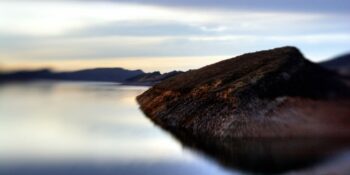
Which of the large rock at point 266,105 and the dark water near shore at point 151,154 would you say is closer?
the dark water near shore at point 151,154

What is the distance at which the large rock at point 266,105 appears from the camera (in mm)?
58797

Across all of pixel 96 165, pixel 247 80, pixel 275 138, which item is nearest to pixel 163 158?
pixel 96 165

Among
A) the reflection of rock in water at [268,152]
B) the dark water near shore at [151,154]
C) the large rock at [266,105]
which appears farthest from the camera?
the large rock at [266,105]

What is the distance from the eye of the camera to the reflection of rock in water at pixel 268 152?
51972mm

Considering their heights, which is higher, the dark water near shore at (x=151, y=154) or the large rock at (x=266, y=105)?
the large rock at (x=266, y=105)

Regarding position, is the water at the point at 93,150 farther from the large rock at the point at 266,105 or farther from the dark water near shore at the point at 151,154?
the large rock at the point at 266,105

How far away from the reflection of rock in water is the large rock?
203 cm

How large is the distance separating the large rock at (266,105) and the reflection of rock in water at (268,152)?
2.03 meters

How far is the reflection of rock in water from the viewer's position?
171 feet

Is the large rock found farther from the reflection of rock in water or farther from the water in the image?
the water

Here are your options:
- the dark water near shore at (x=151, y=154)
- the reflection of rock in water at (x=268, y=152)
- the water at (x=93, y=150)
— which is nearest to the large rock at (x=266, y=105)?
the reflection of rock in water at (x=268, y=152)

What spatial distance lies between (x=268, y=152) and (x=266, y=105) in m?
15.5

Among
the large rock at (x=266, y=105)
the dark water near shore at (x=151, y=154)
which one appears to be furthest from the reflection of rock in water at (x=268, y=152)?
the large rock at (x=266, y=105)

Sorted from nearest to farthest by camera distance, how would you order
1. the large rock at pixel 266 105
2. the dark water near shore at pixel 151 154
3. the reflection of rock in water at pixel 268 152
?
the dark water near shore at pixel 151 154 → the reflection of rock in water at pixel 268 152 → the large rock at pixel 266 105
